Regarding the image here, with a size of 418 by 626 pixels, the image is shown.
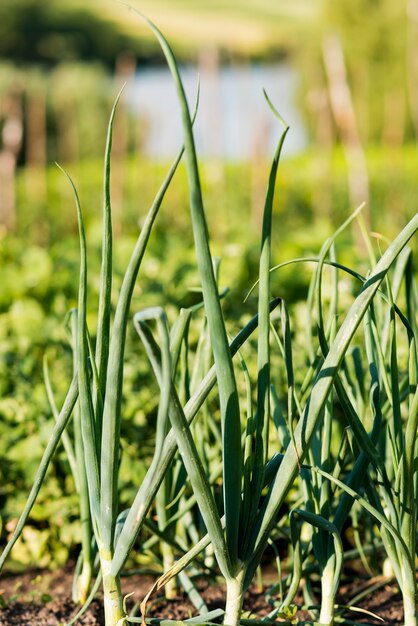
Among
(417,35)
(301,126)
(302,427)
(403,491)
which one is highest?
(417,35)

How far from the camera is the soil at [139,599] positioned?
1.31m

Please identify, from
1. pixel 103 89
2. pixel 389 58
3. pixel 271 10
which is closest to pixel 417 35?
pixel 103 89

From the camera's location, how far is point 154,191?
799 centimetres

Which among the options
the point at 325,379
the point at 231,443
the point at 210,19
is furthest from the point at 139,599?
the point at 210,19

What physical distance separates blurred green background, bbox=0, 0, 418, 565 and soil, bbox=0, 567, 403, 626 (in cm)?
17

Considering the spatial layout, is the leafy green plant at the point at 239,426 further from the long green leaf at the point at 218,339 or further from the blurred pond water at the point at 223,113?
the blurred pond water at the point at 223,113

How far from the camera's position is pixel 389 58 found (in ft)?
65.7

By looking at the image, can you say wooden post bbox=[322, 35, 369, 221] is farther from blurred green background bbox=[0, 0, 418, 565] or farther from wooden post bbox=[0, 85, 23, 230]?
wooden post bbox=[0, 85, 23, 230]

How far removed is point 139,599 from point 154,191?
6846 millimetres

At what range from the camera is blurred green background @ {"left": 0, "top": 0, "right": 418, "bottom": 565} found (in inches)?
72.1

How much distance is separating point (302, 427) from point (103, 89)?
18387mm

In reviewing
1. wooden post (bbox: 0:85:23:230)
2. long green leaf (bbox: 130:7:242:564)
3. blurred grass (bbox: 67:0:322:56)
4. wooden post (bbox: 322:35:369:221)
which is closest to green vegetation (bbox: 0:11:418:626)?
long green leaf (bbox: 130:7:242:564)

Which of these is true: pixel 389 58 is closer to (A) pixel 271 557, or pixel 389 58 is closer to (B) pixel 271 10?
(A) pixel 271 557

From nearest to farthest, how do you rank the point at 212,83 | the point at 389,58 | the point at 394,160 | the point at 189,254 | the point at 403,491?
the point at 403,491, the point at 189,254, the point at 212,83, the point at 394,160, the point at 389,58
